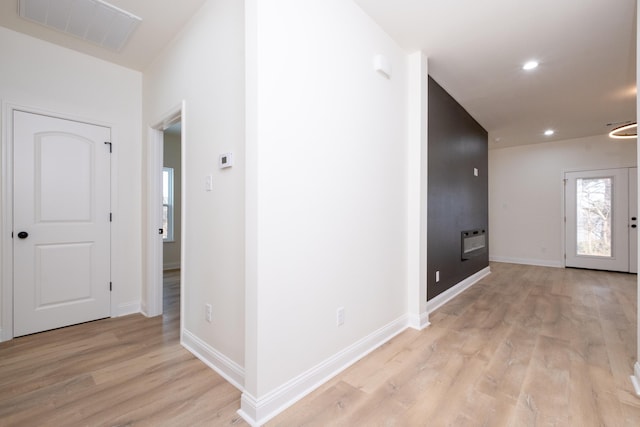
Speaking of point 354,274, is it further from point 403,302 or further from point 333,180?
point 403,302

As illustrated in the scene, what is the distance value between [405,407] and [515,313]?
2350 mm

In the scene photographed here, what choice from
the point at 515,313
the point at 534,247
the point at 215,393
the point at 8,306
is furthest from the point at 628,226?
the point at 8,306

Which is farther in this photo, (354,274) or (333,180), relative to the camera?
(354,274)

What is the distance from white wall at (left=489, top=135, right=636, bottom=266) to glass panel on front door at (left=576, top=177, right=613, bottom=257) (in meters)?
0.29

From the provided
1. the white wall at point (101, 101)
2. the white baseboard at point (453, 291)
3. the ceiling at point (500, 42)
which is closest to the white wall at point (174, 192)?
the white wall at point (101, 101)

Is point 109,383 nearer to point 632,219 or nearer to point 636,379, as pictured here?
point 636,379

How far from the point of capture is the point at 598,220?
5.78 meters

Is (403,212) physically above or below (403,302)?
above

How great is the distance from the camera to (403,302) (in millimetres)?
2895

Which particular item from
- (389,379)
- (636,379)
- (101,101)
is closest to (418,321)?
(389,379)

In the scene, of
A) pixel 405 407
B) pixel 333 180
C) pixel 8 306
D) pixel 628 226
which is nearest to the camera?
pixel 405 407

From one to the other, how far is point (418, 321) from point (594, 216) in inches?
217

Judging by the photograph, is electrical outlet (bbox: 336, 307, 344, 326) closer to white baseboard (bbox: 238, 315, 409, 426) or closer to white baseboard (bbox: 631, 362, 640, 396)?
white baseboard (bbox: 238, 315, 409, 426)

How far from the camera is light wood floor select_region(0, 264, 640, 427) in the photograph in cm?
162
